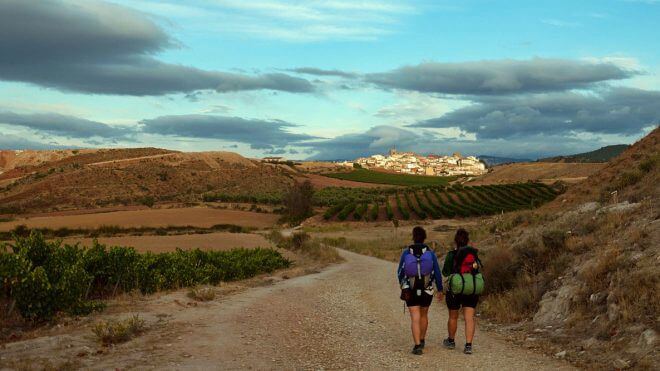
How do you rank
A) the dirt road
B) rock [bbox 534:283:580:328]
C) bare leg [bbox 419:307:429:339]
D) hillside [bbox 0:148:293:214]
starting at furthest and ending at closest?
hillside [bbox 0:148:293:214] < rock [bbox 534:283:580:328] < bare leg [bbox 419:307:429:339] < the dirt road

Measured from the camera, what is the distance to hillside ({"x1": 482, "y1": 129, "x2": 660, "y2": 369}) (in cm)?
947

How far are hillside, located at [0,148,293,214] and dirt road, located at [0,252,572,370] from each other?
94.6 meters

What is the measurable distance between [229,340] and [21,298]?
536cm

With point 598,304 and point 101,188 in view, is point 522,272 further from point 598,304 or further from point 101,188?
point 101,188

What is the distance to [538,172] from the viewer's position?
160 m

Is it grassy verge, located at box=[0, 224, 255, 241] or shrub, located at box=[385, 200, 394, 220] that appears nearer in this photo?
grassy verge, located at box=[0, 224, 255, 241]

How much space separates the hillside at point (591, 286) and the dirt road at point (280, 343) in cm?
99

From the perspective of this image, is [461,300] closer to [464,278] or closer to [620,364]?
[464,278]

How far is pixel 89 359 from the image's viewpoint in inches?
368

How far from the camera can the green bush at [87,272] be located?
12.6 m

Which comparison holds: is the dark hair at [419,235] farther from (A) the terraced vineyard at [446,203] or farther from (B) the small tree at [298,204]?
(B) the small tree at [298,204]

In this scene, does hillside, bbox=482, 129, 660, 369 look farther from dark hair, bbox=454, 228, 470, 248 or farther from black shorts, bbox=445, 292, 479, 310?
dark hair, bbox=454, 228, 470, 248

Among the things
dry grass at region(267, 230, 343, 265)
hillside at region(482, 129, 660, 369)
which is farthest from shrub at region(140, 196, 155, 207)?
hillside at region(482, 129, 660, 369)

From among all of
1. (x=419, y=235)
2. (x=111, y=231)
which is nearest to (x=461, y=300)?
(x=419, y=235)
